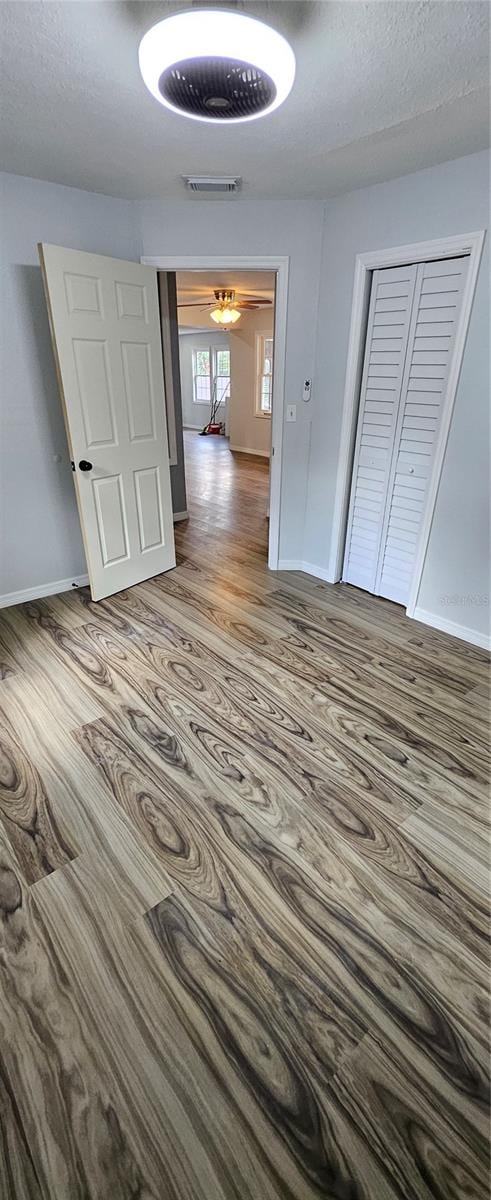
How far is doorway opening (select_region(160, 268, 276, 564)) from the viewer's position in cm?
463

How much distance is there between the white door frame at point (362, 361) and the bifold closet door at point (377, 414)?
44mm

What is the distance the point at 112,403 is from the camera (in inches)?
115

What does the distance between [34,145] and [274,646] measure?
2.58m

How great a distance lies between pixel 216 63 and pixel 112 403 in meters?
1.78

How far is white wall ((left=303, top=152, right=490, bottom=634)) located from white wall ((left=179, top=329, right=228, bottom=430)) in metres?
8.11

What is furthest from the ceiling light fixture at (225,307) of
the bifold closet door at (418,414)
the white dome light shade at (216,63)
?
the white dome light shade at (216,63)

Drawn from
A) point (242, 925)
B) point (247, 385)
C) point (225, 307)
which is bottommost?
point (242, 925)

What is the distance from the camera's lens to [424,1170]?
37.7 inches

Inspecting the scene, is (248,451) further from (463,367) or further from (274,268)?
(463,367)

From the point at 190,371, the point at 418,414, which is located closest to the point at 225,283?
the point at 418,414

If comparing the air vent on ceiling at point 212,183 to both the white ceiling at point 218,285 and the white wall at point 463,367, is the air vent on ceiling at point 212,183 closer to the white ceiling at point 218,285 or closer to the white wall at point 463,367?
the white wall at point 463,367

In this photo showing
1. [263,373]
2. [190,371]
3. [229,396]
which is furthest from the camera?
[190,371]

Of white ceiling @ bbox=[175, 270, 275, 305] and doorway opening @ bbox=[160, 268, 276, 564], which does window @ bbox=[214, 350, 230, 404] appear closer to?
doorway opening @ bbox=[160, 268, 276, 564]

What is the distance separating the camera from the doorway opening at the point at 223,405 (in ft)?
15.2
